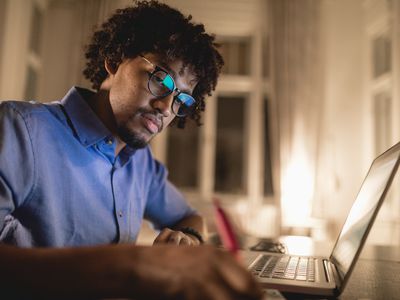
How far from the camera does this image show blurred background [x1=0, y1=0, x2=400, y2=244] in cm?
339

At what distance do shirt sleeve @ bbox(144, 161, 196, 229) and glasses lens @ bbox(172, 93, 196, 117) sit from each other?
36cm

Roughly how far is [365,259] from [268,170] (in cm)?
270

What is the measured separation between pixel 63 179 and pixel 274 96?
2935 millimetres

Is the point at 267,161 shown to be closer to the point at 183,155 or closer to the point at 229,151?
the point at 229,151

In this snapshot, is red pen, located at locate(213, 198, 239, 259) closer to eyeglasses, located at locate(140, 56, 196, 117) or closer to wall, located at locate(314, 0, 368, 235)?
eyeglasses, located at locate(140, 56, 196, 117)

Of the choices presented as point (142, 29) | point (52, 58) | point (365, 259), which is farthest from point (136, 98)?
point (52, 58)

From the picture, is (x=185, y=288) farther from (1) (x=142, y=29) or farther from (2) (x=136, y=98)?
(1) (x=142, y=29)

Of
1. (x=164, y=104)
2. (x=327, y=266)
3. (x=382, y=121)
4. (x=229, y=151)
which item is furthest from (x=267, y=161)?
(x=327, y=266)

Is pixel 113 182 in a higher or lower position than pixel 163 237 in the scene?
higher

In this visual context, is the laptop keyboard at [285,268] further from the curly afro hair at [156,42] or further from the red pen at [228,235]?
the curly afro hair at [156,42]

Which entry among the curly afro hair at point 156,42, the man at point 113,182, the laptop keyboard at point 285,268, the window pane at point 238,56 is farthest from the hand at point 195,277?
the window pane at point 238,56

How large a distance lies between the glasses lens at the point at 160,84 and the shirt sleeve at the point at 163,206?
1.49 ft

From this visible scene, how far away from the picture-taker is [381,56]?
→ 3.54 metres

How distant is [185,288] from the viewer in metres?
0.40
